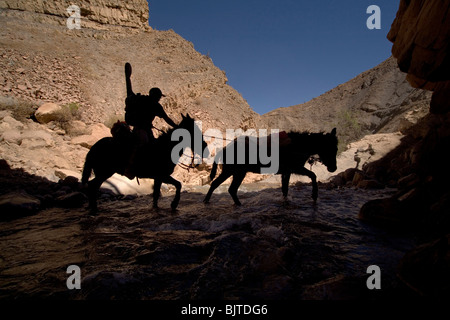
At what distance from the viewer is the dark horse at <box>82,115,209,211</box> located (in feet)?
14.4

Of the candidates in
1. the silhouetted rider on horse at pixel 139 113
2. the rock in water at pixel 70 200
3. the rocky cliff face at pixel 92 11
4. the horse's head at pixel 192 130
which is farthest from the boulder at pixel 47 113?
the rocky cliff face at pixel 92 11

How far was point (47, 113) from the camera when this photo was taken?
1012 cm

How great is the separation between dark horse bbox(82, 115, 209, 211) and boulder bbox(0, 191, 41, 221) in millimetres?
975

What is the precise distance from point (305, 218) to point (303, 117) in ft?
140

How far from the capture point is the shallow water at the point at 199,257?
5.07 ft

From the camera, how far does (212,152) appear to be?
519 inches

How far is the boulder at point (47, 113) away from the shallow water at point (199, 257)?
9011 millimetres

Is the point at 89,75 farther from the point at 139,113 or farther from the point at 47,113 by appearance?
the point at 139,113

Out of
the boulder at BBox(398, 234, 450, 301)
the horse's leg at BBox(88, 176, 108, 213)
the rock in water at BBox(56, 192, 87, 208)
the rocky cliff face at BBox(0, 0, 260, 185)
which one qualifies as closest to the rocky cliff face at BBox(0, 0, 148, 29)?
the rocky cliff face at BBox(0, 0, 260, 185)

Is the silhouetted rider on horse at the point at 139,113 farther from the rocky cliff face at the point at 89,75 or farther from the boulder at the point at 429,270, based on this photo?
the boulder at the point at 429,270

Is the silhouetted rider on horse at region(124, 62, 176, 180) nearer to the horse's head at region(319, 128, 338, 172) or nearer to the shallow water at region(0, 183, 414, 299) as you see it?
the shallow water at region(0, 183, 414, 299)

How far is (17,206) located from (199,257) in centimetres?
399

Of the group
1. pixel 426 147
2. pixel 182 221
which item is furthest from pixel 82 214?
pixel 426 147

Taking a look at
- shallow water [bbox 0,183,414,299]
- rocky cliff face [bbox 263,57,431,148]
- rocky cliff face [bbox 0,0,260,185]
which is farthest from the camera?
rocky cliff face [bbox 263,57,431,148]
